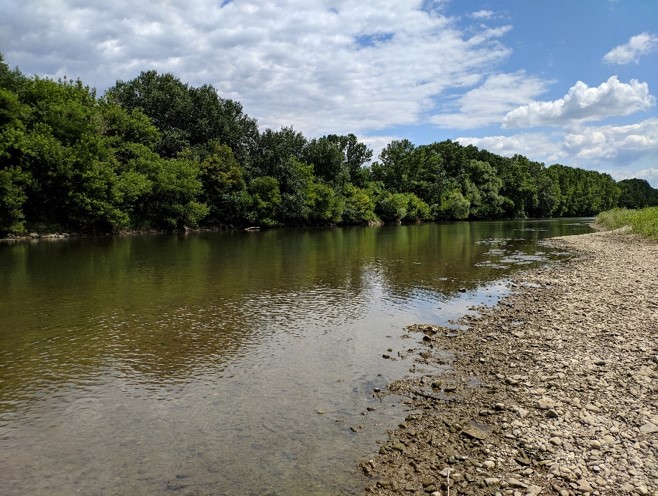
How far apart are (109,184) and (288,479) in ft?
191

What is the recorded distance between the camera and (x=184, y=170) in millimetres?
67938

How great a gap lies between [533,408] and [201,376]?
7.72 metres

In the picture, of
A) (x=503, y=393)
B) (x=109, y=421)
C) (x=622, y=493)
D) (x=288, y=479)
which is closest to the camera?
(x=622, y=493)

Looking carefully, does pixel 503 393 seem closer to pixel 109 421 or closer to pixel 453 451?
pixel 453 451

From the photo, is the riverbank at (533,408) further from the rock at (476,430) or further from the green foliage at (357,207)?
the green foliage at (357,207)

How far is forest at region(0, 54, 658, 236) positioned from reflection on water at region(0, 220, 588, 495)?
3164cm

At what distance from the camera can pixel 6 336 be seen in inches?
558

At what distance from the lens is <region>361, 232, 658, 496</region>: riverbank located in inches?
262

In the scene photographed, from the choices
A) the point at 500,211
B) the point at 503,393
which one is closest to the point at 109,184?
the point at 503,393

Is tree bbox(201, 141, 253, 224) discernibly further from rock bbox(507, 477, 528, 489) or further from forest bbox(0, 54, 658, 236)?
rock bbox(507, 477, 528, 489)

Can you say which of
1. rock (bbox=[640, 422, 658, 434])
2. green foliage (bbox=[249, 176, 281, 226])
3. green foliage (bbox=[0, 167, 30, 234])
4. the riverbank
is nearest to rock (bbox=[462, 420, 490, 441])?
the riverbank

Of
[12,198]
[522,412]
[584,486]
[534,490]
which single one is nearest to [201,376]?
[522,412]

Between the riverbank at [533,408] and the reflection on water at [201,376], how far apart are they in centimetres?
84

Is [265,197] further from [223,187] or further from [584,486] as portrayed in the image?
[584,486]
